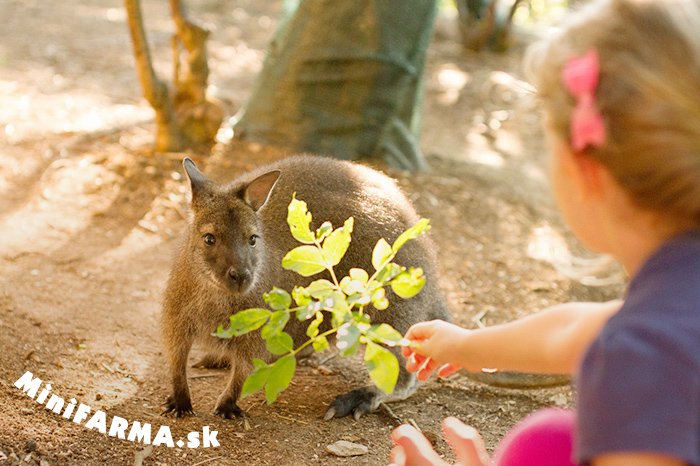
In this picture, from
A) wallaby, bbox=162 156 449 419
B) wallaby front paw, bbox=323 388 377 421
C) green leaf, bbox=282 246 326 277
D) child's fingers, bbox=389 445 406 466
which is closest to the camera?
green leaf, bbox=282 246 326 277

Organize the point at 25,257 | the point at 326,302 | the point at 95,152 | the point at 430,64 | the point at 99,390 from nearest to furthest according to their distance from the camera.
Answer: the point at 326,302
the point at 99,390
the point at 25,257
the point at 95,152
the point at 430,64

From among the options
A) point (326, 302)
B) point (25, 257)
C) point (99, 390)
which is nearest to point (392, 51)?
point (25, 257)

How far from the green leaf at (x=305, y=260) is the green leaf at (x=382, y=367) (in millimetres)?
264

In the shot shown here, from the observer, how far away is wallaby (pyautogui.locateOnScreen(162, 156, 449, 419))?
3.37 meters

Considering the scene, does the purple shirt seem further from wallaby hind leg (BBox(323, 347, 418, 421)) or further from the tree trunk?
the tree trunk

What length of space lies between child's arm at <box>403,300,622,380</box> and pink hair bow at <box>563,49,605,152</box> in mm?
416

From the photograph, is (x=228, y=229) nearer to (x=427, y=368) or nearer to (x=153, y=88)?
(x=427, y=368)

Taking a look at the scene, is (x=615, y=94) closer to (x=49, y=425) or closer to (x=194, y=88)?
(x=49, y=425)

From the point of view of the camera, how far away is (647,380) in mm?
1388

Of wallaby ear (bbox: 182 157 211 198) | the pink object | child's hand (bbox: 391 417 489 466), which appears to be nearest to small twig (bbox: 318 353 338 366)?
wallaby ear (bbox: 182 157 211 198)

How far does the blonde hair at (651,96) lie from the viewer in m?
1.47

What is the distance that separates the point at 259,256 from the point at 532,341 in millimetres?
1703

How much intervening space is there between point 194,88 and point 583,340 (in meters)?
4.31

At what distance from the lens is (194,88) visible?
5715 mm
